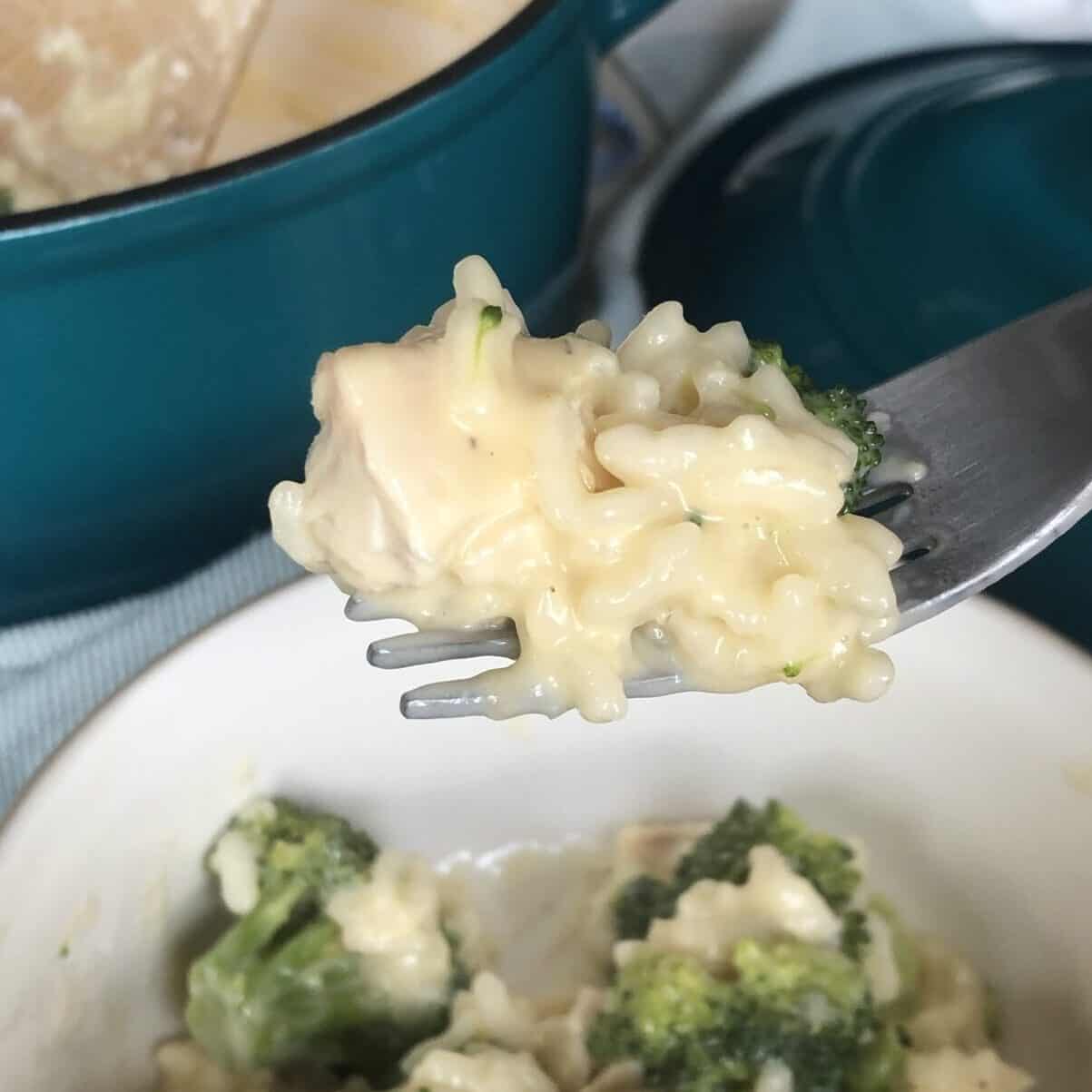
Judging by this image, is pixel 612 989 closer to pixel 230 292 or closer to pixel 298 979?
pixel 298 979

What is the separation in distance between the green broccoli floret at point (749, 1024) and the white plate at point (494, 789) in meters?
0.11

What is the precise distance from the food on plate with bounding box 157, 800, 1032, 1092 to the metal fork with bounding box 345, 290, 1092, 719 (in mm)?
217

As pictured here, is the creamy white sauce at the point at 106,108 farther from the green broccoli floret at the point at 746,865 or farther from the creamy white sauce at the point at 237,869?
the green broccoli floret at the point at 746,865

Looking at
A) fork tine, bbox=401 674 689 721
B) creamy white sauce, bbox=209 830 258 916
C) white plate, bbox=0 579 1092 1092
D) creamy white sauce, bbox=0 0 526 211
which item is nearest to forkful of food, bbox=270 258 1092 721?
fork tine, bbox=401 674 689 721

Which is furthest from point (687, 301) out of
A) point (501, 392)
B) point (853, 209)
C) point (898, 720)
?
point (501, 392)

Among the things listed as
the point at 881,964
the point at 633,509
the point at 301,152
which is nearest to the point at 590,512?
the point at 633,509

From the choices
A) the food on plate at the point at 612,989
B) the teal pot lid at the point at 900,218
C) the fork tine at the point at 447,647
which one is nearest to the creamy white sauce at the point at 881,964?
the food on plate at the point at 612,989

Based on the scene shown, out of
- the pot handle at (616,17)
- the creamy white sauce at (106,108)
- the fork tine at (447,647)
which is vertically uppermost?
the creamy white sauce at (106,108)

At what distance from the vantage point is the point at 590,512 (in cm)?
56

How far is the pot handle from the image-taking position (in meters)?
0.91

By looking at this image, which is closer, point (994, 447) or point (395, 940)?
point (994, 447)

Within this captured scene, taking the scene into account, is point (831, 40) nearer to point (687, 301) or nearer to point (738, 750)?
point (687, 301)

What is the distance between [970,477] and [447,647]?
0.25 m

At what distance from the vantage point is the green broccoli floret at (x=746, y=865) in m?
0.79
